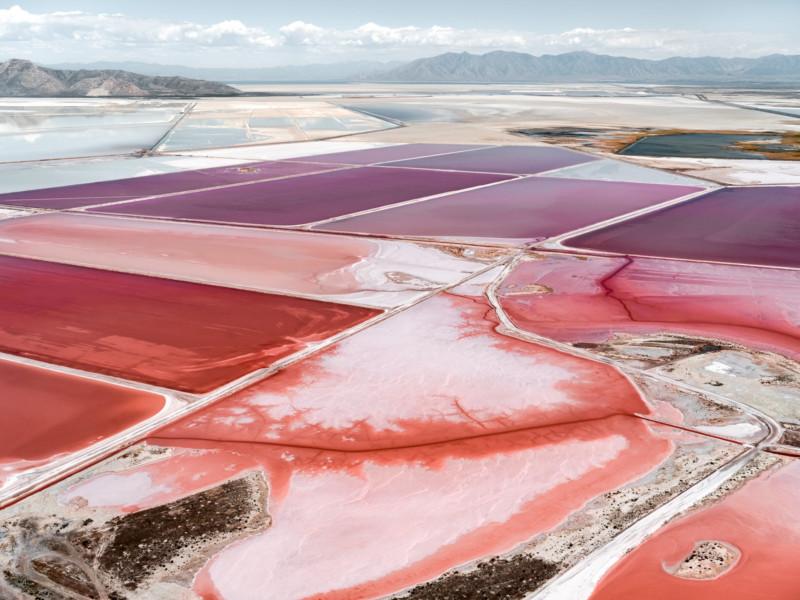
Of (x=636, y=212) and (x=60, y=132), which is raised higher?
(x=60, y=132)

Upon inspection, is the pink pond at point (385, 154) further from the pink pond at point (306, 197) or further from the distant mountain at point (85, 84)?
the distant mountain at point (85, 84)

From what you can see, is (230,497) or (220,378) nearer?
(230,497)

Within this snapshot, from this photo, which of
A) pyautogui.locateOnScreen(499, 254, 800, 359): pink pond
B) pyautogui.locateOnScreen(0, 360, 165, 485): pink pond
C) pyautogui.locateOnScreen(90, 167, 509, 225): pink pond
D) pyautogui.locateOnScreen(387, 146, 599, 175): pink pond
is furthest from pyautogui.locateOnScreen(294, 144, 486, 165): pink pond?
pyautogui.locateOnScreen(0, 360, 165, 485): pink pond

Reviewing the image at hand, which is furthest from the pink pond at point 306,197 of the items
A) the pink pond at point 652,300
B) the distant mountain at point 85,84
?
the distant mountain at point 85,84

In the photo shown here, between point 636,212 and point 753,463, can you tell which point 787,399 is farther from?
point 636,212

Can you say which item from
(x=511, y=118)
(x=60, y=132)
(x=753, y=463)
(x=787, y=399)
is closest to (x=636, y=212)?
(x=787, y=399)

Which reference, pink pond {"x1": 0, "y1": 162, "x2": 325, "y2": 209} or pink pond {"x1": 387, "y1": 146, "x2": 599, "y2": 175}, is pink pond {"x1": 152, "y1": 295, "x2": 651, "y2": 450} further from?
pink pond {"x1": 387, "y1": 146, "x2": 599, "y2": 175}

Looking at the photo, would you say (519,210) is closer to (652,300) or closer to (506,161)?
(652,300)
